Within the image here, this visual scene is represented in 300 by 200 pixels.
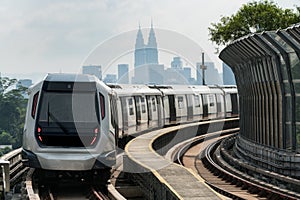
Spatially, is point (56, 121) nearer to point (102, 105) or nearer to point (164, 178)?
point (102, 105)

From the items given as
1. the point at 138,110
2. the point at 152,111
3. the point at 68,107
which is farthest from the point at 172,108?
the point at 68,107

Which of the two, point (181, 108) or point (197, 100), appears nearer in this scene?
point (181, 108)

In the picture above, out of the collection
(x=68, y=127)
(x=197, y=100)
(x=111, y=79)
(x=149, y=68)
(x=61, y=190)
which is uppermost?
(x=149, y=68)

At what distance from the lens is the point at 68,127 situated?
13820 millimetres

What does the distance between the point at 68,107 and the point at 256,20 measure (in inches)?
1171

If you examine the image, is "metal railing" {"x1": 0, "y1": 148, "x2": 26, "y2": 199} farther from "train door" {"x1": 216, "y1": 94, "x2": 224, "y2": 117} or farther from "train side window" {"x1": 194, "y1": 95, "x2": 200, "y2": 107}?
Result: "train door" {"x1": 216, "y1": 94, "x2": 224, "y2": 117}

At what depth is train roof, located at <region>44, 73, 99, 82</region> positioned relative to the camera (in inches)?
563

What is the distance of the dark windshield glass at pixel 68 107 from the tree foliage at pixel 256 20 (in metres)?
28.2

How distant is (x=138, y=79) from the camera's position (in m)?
49.9

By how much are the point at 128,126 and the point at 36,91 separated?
8.49m

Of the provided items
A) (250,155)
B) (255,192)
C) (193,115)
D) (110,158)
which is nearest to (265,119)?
(250,155)

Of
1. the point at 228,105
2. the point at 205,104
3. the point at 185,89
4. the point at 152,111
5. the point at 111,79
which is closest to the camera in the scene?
the point at 152,111

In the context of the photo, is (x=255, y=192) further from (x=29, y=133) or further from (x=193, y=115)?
(x=193, y=115)

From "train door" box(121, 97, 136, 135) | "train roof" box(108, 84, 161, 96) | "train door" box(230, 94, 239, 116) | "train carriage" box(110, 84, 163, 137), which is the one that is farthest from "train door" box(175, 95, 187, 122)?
"train door" box(121, 97, 136, 135)
